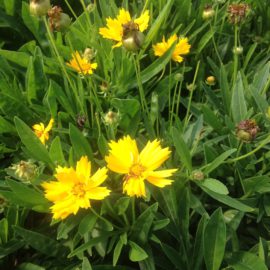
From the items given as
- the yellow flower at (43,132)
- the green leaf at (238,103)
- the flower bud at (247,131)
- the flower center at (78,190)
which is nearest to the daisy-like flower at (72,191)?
the flower center at (78,190)

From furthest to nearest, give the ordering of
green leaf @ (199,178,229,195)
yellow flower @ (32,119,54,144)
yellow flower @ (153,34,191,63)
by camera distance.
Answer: yellow flower @ (153,34,191,63) < yellow flower @ (32,119,54,144) < green leaf @ (199,178,229,195)

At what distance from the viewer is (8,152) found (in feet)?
4.49

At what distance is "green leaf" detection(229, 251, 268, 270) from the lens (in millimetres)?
992

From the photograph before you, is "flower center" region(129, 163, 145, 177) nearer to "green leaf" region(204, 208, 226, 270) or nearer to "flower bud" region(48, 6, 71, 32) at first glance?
"green leaf" region(204, 208, 226, 270)

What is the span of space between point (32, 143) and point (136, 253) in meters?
0.38

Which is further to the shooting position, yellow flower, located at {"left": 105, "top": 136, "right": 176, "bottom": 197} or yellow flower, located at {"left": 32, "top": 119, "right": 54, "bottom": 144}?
yellow flower, located at {"left": 32, "top": 119, "right": 54, "bottom": 144}

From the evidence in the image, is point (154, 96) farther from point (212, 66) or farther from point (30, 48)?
point (30, 48)

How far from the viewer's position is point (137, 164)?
97 centimetres

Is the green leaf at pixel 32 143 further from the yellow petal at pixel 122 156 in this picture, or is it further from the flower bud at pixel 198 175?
the flower bud at pixel 198 175

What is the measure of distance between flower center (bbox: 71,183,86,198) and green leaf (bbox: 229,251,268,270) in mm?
401

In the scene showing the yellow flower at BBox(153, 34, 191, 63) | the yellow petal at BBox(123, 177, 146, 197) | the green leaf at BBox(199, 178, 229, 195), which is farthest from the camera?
the yellow flower at BBox(153, 34, 191, 63)

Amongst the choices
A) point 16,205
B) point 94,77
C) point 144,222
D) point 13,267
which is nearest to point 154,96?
point 94,77

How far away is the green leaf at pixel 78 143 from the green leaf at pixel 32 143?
0.07 m

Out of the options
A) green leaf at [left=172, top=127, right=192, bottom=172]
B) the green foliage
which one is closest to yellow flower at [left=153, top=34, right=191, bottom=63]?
the green foliage
